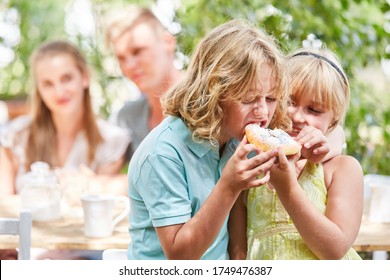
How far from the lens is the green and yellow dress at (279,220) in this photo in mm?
1114

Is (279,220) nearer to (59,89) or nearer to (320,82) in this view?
(320,82)

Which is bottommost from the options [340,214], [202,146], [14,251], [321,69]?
[14,251]

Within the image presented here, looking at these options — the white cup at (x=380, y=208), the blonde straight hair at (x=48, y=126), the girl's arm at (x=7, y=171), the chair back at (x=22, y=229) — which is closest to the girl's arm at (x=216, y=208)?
the chair back at (x=22, y=229)

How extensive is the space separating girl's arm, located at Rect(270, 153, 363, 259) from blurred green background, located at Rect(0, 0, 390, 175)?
799mm

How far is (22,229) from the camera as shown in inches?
49.6

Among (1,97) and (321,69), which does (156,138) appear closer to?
(321,69)

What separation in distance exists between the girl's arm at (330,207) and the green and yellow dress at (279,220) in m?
0.02

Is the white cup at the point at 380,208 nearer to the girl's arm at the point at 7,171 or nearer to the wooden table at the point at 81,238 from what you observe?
the wooden table at the point at 81,238

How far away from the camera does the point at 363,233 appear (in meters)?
1.42

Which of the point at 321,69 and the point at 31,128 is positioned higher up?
the point at 321,69

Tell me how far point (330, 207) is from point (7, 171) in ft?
4.73

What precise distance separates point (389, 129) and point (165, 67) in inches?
33.1

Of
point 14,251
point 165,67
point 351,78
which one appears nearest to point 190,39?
point 165,67

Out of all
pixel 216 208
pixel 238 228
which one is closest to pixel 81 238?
pixel 238 228
